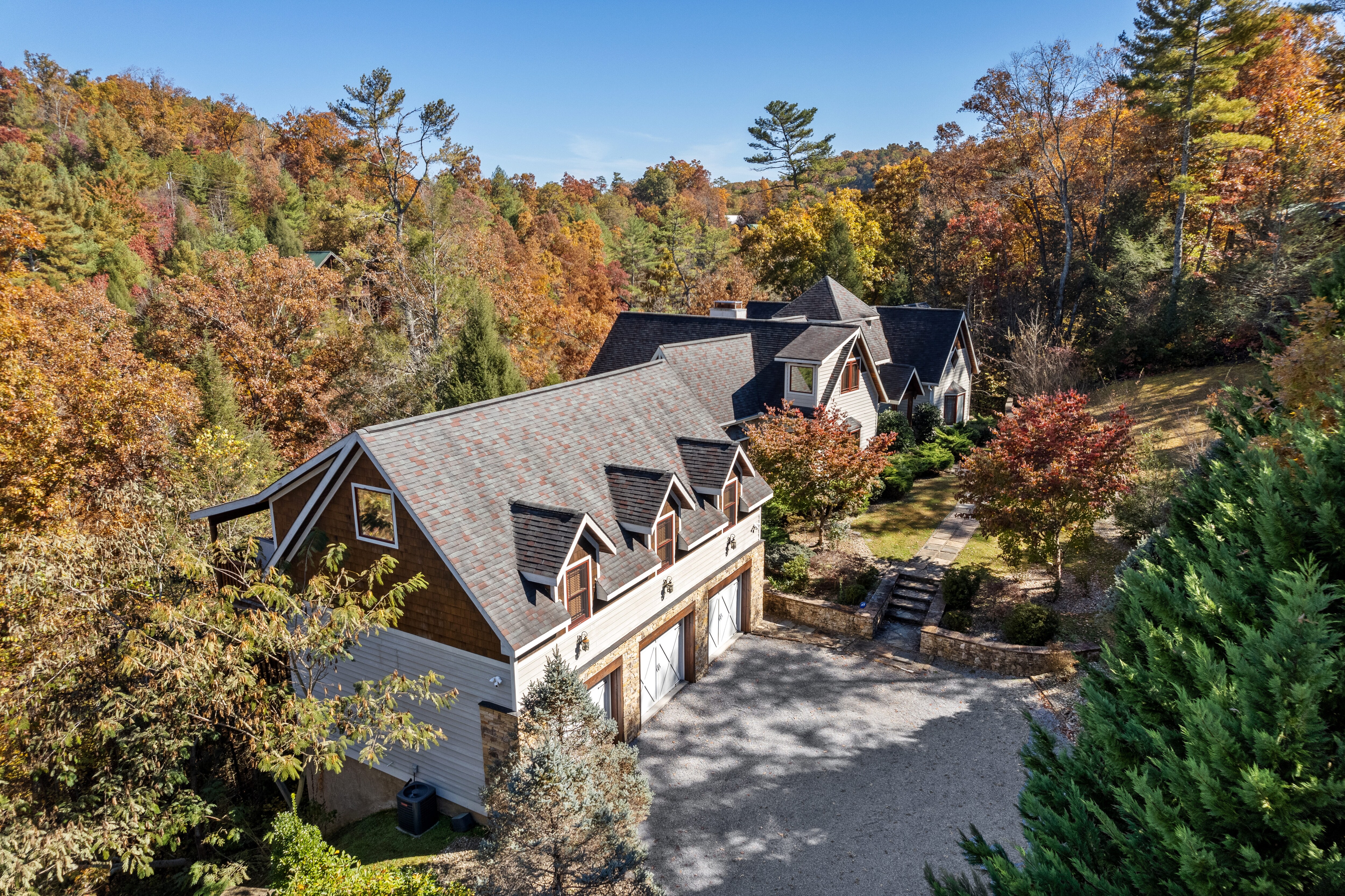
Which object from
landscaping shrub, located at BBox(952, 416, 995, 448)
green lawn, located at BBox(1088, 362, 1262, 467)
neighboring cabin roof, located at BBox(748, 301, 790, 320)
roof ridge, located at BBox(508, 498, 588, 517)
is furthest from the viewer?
neighboring cabin roof, located at BBox(748, 301, 790, 320)

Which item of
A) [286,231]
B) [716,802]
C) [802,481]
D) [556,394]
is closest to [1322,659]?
[716,802]

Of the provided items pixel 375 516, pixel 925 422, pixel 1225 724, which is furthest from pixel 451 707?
pixel 925 422

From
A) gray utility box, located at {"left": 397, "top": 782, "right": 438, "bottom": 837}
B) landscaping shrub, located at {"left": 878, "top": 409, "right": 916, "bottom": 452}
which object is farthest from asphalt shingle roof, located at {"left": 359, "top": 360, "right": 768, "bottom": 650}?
landscaping shrub, located at {"left": 878, "top": 409, "right": 916, "bottom": 452}

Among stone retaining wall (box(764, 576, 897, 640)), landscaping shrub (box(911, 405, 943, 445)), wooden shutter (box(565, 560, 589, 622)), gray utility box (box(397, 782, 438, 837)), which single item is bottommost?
gray utility box (box(397, 782, 438, 837))

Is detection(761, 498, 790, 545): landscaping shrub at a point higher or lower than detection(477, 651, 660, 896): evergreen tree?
higher

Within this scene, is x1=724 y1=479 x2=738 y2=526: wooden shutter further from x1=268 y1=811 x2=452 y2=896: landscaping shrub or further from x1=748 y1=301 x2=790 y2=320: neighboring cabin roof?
x1=748 y1=301 x2=790 y2=320: neighboring cabin roof

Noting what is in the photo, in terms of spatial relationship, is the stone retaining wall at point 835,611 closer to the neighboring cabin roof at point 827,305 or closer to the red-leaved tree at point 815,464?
the red-leaved tree at point 815,464

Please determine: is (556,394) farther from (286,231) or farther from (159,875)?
(286,231)

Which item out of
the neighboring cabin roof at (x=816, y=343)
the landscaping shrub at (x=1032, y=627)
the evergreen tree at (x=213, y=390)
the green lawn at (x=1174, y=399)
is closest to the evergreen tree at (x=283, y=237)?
the evergreen tree at (x=213, y=390)
